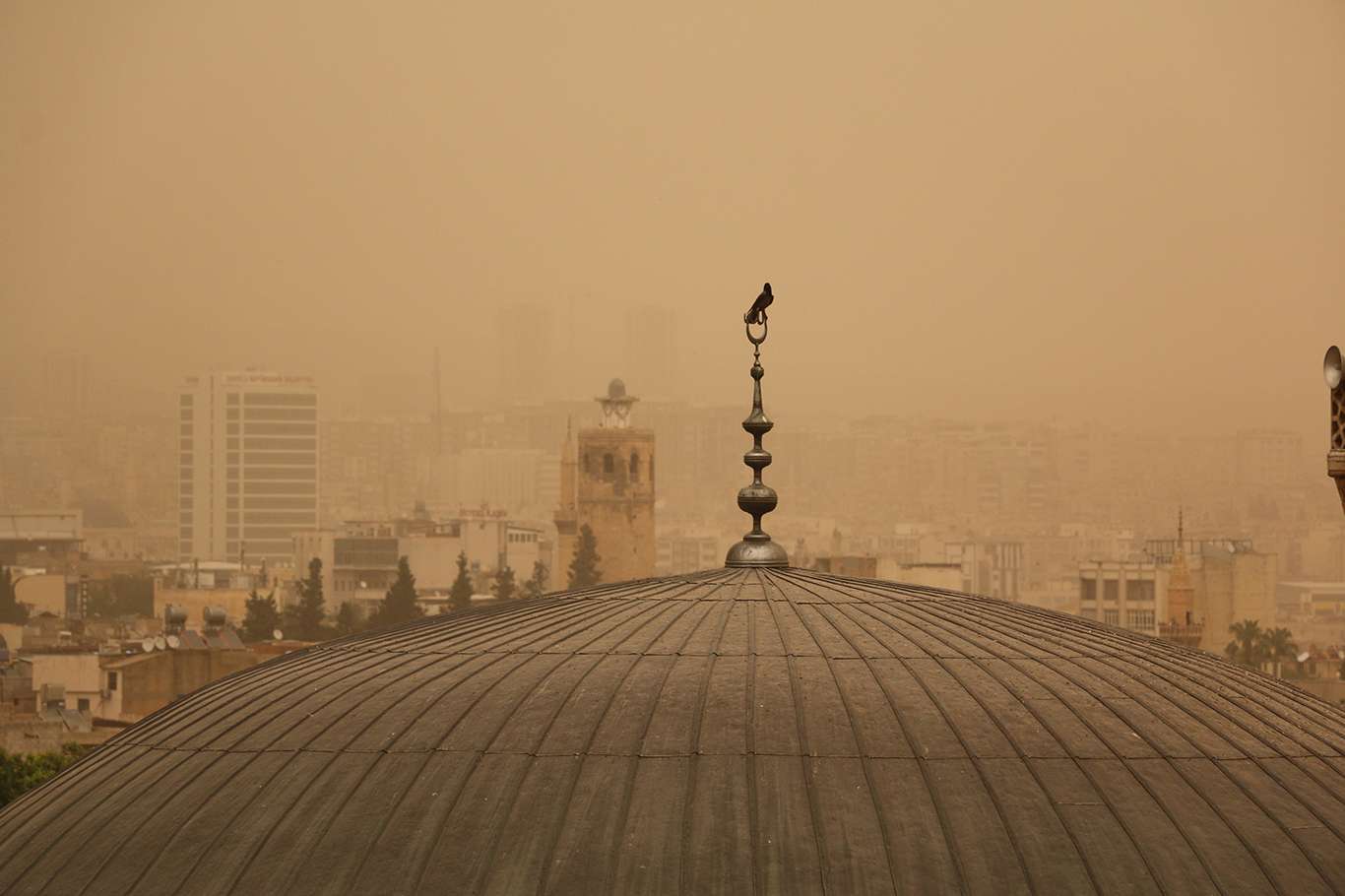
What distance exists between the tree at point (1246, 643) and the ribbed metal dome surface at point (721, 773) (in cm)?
8791

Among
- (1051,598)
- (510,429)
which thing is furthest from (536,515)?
(1051,598)

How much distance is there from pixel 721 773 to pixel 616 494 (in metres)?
109

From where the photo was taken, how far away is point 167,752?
15.6 metres

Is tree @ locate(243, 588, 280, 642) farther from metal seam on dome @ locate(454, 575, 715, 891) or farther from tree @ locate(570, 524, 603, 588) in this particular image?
metal seam on dome @ locate(454, 575, 715, 891)

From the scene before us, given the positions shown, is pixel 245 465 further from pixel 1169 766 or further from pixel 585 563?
pixel 1169 766

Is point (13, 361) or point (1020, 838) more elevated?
point (13, 361)

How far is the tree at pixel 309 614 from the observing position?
101m

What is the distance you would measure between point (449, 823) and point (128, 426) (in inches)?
4327

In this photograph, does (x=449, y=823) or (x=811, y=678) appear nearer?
(x=449, y=823)

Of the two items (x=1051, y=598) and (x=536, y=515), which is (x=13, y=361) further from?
(x=1051, y=598)

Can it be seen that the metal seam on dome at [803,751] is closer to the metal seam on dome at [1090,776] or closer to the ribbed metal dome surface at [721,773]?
the ribbed metal dome surface at [721,773]

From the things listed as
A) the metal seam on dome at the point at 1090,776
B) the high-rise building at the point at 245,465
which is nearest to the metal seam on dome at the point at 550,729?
the metal seam on dome at the point at 1090,776

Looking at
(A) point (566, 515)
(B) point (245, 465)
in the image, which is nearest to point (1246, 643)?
(A) point (566, 515)

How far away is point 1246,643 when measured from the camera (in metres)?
103
